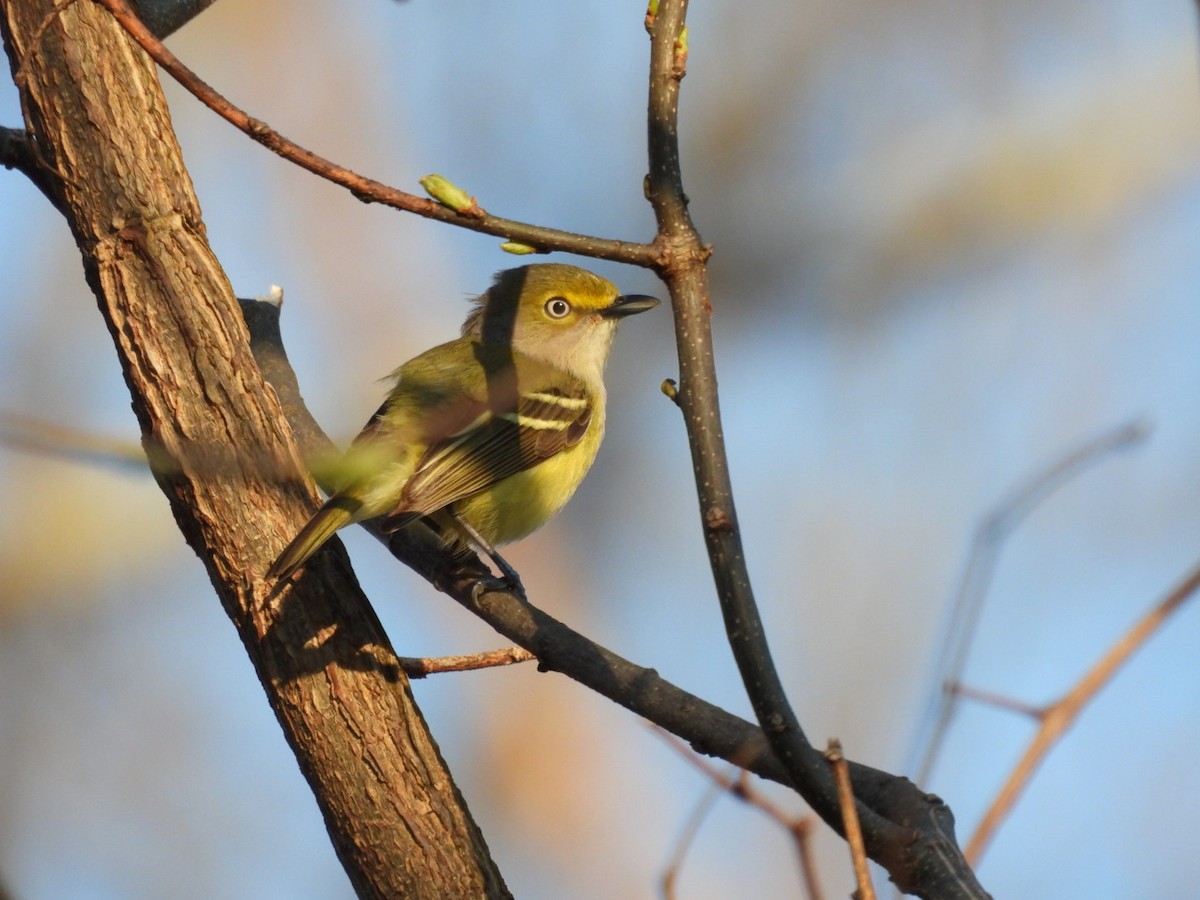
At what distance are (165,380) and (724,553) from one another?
1.76 metres

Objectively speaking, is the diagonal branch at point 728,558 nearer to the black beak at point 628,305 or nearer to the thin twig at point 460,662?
the thin twig at point 460,662

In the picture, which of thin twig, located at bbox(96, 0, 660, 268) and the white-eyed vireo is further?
the white-eyed vireo

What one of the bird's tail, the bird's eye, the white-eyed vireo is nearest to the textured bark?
the bird's tail

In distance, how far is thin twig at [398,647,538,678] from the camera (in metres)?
3.39

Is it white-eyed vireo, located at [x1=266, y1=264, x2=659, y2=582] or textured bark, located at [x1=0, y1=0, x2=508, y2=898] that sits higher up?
white-eyed vireo, located at [x1=266, y1=264, x2=659, y2=582]

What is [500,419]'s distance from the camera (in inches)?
205

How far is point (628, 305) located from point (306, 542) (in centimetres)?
314

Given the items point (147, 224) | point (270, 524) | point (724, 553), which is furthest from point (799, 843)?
point (147, 224)

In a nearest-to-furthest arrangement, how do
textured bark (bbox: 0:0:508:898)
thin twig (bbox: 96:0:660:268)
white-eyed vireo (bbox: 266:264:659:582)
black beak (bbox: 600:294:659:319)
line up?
thin twig (bbox: 96:0:660:268), textured bark (bbox: 0:0:508:898), white-eyed vireo (bbox: 266:264:659:582), black beak (bbox: 600:294:659:319)

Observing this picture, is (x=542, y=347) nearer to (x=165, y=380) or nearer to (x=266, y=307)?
(x=266, y=307)

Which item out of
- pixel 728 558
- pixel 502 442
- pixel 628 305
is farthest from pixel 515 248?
pixel 628 305

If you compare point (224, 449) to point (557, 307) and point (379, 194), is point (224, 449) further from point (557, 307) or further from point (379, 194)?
point (557, 307)

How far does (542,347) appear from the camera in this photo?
6.16 metres

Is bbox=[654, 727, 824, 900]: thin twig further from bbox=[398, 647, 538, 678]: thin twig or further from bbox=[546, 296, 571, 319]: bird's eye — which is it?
bbox=[546, 296, 571, 319]: bird's eye
